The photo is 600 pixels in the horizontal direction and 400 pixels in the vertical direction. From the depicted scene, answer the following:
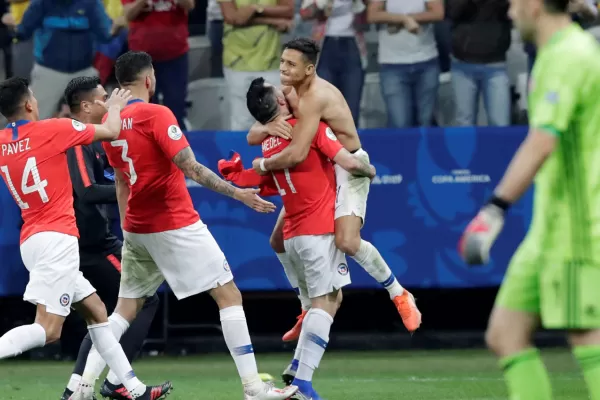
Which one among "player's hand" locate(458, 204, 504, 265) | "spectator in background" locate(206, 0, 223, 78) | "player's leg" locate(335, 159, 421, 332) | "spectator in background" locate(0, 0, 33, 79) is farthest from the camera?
"spectator in background" locate(0, 0, 33, 79)

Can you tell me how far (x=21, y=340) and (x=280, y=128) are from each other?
6.84 feet

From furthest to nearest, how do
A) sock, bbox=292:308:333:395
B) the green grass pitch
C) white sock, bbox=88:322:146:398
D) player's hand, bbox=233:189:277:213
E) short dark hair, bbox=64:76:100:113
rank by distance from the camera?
the green grass pitch
short dark hair, bbox=64:76:100:113
sock, bbox=292:308:333:395
white sock, bbox=88:322:146:398
player's hand, bbox=233:189:277:213

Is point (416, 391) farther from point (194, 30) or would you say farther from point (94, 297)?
point (194, 30)

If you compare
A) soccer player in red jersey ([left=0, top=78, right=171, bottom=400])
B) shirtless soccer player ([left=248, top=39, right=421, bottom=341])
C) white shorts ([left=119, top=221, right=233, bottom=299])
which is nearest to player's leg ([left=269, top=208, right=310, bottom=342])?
shirtless soccer player ([left=248, top=39, right=421, bottom=341])

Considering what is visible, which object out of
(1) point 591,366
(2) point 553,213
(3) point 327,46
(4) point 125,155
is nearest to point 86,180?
(4) point 125,155

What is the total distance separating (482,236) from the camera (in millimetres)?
4156

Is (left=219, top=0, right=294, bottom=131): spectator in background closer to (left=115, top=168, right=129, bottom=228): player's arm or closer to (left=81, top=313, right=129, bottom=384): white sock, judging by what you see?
(left=115, top=168, right=129, bottom=228): player's arm

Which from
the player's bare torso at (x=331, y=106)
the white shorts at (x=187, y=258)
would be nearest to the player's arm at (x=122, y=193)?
the white shorts at (x=187, y=258)

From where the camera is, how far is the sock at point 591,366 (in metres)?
4.24

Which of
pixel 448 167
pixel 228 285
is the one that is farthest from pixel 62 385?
pixel 448 167

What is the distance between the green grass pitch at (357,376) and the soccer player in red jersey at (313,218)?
915 millimetres

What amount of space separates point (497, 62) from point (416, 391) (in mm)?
3639

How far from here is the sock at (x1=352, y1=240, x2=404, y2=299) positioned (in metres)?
8.02

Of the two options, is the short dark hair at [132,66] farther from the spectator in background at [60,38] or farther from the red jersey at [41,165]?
the spectator in background at [60,38]
